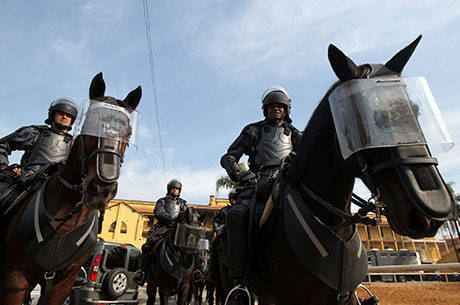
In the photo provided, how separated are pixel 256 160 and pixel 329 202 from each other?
5.83 feet

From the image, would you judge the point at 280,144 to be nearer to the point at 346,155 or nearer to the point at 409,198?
the point at 346,155

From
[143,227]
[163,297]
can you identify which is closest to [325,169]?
[163,297]

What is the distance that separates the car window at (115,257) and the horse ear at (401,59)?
927cm

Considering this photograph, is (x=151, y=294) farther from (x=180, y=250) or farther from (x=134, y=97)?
(x=134, y=97)

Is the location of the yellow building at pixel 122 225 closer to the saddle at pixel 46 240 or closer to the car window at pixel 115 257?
the car window at pixel 115 257

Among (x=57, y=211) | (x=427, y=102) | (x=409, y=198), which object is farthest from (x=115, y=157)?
(x=427, y=102)

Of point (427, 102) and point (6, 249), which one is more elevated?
point (427, 102)

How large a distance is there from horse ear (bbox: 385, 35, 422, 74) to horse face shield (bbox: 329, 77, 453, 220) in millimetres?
198

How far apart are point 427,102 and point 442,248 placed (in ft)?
227

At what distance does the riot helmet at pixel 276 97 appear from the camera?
4.23 meters

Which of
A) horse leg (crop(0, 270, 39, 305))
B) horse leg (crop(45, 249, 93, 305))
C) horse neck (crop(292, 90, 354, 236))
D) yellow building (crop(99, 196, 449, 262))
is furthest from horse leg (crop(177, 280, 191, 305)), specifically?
yellow building (crop(99, 196, 449, 262))

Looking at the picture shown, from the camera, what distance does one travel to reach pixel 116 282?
829cm

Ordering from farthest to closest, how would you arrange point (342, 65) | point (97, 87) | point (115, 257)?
point (115, 257)
point (97, 87)
point (342, 65)

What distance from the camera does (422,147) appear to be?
64.8 inches
